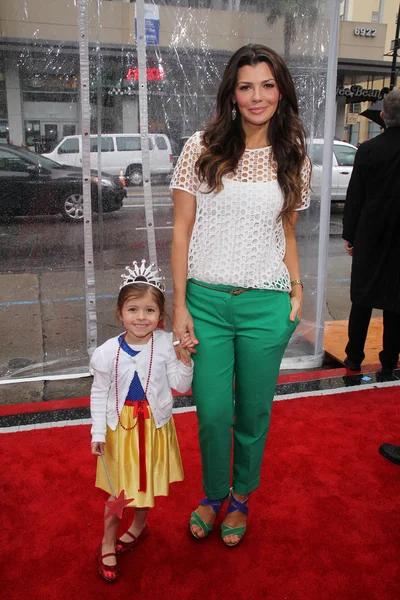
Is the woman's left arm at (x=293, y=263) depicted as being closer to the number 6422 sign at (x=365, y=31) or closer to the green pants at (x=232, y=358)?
the green pants at (x=232, y=358)

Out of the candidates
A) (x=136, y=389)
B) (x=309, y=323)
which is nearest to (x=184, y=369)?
(x=136, y=389)

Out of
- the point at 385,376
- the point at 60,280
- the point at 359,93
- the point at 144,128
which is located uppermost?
the point at 359,93

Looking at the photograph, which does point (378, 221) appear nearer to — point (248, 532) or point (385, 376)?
point (385, 376)

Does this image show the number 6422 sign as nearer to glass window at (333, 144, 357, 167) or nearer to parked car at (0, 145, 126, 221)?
glass window at (333, 144, 357, 167)

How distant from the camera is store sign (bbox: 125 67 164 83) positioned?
324cm

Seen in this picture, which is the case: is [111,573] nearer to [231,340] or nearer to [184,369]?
[184,369]

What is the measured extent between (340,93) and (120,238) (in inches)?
583

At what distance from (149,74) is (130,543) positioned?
2466mm

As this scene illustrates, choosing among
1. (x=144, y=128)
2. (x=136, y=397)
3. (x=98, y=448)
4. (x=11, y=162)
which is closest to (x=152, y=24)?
(x=144, y=128)

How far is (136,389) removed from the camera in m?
1.91

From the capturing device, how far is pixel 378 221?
328cm

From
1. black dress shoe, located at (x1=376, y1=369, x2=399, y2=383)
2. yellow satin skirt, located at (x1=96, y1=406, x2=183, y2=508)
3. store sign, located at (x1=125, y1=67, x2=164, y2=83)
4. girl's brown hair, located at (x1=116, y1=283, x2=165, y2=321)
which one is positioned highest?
store sign, located at (x1=125, y1=67, x2=164, y2=83)

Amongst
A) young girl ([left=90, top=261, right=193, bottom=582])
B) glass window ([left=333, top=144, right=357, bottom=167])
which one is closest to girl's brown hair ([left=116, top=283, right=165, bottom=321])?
young girl ([left=90, top=261, right=193, bottom=582])

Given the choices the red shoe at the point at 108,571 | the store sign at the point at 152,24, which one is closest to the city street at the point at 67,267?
the store sign at the point at 152,24
